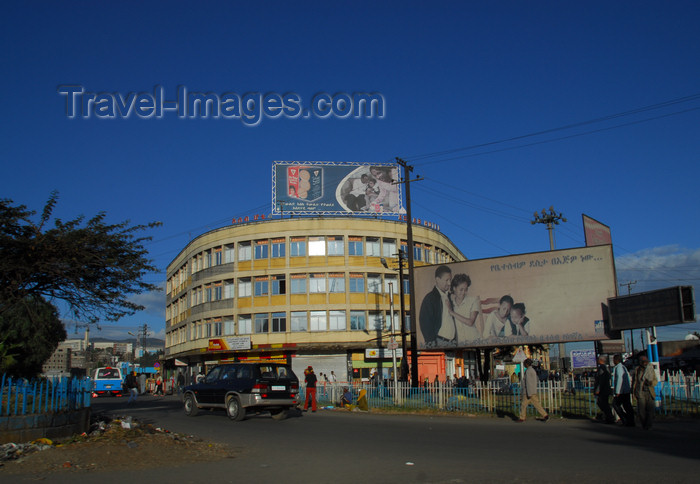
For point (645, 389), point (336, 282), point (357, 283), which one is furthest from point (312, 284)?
point (645, 389)

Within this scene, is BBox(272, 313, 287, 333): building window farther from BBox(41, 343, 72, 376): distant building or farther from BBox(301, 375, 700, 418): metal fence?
BBox(301, 375, 700, 418): metal fence

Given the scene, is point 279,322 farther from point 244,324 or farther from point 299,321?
point 244,324

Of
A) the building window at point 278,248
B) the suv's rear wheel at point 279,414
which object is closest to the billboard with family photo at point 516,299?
the suv's rear wheel at point 279,414

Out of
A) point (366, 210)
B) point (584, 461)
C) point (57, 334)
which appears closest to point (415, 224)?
point (366, 210)

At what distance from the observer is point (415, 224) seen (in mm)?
52875

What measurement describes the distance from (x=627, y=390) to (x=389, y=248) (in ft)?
120

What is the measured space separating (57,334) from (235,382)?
20.4 metres

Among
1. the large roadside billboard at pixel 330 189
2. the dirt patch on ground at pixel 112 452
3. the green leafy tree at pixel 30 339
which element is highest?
the large roadside billboard at pixel 330 189

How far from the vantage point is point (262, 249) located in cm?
5044

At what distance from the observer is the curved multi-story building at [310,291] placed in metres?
48.4

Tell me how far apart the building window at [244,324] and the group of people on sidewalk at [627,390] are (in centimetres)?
3670

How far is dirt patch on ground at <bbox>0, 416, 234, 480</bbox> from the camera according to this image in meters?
9.56

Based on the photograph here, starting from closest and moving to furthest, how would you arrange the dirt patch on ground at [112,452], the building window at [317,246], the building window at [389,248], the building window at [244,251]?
the dirt patch on ground at [112,452] < the building window at [317,246] < the building window at [389,248] < the building window at [244,251]

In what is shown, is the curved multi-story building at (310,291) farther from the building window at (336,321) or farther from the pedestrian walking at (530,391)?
the pedestrian walking at (530,391)
